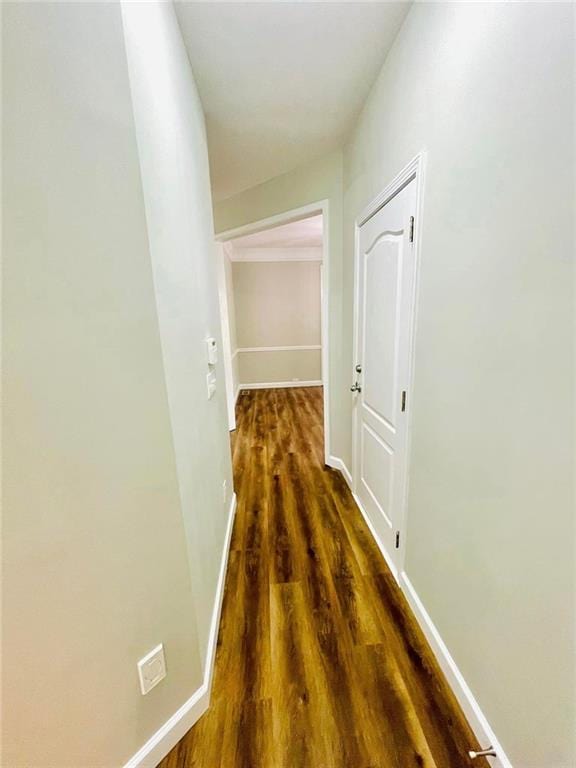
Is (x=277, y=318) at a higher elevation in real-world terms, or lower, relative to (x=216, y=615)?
higher

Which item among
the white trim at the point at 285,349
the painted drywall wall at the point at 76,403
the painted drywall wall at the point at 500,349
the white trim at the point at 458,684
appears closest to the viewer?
the painted drywall wall at the point at 76,403

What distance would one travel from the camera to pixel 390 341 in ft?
4.98

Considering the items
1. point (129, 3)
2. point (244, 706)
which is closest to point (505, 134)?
point (129, 3)

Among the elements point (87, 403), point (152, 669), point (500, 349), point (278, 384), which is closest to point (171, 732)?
point (152, 669)

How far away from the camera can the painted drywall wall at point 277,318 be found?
5.30 m

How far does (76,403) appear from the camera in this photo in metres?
0.60

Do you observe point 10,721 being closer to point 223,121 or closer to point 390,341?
point 390,341

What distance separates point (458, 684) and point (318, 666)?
0.51 m

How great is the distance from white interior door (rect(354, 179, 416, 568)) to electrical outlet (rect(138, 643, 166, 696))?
3.75ft

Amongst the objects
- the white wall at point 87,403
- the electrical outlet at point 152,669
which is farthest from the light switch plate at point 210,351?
the electrical outlet at point 152,669

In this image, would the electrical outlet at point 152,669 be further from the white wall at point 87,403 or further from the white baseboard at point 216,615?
the white baseboard at point 216,615

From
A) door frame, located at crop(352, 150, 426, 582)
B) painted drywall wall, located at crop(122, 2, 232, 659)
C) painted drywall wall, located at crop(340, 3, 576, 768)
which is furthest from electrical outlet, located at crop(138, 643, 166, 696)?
door frame, located at crop(352, 150, 426, 582)

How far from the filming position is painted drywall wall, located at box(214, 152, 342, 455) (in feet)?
7.20

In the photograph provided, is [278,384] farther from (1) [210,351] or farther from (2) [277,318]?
(1) [210,351]
